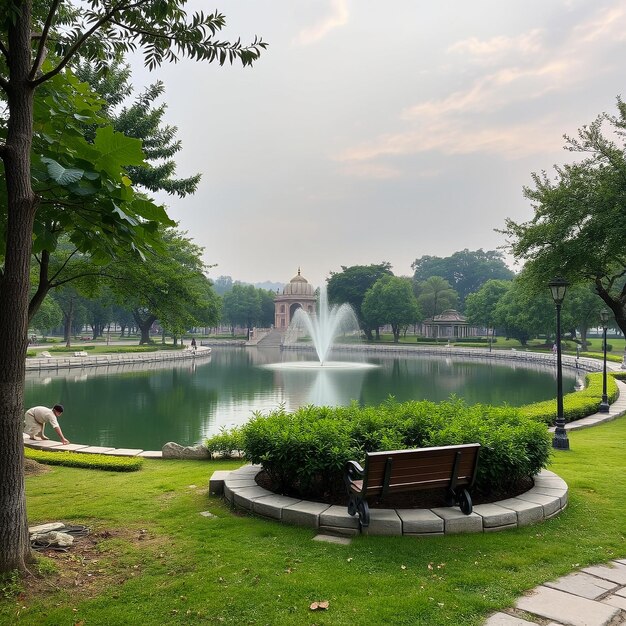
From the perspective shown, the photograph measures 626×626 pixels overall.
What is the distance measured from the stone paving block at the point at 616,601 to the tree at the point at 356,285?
7024 cm

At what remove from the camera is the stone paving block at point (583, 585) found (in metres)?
3.67

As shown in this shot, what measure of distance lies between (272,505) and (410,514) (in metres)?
1.39

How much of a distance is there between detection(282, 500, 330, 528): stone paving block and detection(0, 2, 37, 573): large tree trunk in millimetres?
2273

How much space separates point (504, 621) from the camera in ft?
10.8

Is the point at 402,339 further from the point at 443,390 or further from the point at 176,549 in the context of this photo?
the point at 176,549

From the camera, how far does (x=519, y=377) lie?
31781 millimetres

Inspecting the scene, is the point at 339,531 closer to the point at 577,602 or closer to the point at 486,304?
the point at 577,602

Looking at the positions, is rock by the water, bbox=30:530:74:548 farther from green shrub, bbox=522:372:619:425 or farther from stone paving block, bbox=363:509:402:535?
green shrub, bbox=522:372:619:425

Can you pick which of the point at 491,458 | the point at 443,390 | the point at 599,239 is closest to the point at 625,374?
the point at 443,390

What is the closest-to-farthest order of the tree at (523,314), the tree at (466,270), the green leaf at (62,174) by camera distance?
the green leaf at (62,174), the tree at (523,314), the tree at (466,270)

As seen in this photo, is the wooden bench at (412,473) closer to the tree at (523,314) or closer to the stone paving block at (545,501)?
the stone paving block at (545,501)

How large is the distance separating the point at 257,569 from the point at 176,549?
2.86ft

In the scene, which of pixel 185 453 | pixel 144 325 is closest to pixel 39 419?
pixel 185 453

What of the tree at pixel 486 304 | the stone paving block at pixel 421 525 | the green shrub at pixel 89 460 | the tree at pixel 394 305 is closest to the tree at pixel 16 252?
the stone paving block at pixel 421 525
